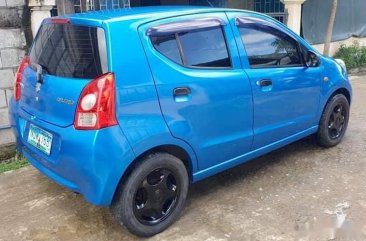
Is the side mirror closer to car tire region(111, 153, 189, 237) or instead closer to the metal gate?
car tire region(111, 153, 189, 237)

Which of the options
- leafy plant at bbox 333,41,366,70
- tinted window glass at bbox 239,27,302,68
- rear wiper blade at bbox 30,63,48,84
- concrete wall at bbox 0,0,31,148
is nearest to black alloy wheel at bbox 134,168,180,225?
rear wiper blade at bbox 30,63,48,84

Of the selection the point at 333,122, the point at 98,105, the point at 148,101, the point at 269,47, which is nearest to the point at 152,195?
the point at 148,101

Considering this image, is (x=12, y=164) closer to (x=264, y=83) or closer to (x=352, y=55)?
(x=264, y=83)

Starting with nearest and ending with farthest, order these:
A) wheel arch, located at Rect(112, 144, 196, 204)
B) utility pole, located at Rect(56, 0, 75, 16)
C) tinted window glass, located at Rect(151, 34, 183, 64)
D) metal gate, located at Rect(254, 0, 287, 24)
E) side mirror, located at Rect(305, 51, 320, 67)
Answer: wheel arch, located at Rect(112, 144, 196, 204) < tinted window glass, located at Rect(151, 34, 183, 64) < side mirror, located at Rect(305, 51, 320, 67) < utility pole, located at Rect(56, 0, 75, 16) < metal gate, located at Rect(254, 0, 287, 24)

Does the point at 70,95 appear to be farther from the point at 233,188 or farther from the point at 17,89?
the point at 233,188

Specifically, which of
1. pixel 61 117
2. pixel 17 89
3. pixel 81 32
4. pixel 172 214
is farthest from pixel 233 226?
pixel 17 89

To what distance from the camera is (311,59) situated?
423 cm

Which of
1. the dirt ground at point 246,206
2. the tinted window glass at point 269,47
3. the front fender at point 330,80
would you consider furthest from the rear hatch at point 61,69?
the front fender at point 330,80

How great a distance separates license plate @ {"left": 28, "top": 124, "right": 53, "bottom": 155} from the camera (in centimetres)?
298

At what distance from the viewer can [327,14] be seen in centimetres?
964

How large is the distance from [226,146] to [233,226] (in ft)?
2.13

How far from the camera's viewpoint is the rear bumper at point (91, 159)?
2688 millimetres

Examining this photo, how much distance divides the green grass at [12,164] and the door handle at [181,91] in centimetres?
243

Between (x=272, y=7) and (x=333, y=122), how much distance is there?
5.41 metres
